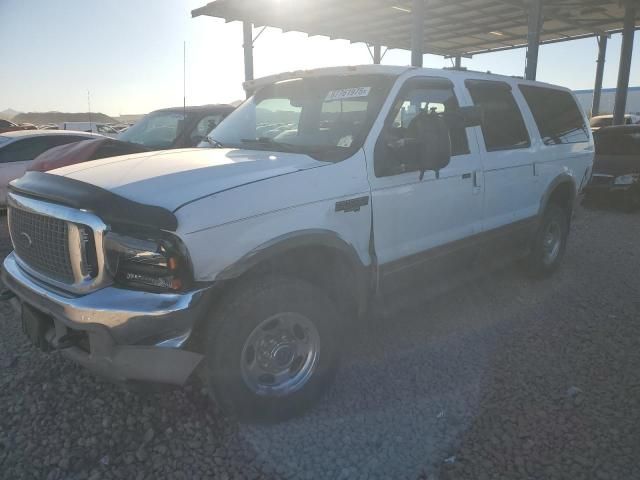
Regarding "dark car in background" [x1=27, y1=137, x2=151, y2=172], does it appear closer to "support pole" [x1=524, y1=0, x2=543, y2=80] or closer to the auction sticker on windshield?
the auction sticker on windshield

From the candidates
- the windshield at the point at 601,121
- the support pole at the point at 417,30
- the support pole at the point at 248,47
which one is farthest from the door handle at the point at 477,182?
the windshield at the point at 601,121

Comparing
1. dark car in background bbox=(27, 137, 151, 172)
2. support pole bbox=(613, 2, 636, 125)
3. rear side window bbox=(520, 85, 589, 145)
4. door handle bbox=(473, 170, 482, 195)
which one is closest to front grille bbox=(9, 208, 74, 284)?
door handle bbox=(473, 170, 482, 195)

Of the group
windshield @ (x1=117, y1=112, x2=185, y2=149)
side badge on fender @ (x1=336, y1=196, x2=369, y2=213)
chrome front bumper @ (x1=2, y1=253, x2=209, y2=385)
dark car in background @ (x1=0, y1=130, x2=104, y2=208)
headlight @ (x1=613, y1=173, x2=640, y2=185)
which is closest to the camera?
chrome front bumper @ (x1=2, y1=253, x2=209, y2=385)

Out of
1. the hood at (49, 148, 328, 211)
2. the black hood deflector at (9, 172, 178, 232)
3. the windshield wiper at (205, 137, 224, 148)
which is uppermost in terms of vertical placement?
the windshield wiper at (205, 137, 224, 148)

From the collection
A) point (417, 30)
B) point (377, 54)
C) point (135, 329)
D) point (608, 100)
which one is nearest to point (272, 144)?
point (135, 329)

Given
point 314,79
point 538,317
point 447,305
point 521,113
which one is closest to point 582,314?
point 538,317

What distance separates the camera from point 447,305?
460 centimetres

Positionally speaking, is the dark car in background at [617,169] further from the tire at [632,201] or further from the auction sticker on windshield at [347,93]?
the auction sticker on windshield at [347,93]

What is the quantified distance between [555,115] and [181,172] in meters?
4.13

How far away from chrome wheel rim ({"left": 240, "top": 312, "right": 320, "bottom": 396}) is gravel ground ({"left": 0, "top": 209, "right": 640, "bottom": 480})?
243 millimetres

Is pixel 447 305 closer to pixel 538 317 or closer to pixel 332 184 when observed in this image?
pixel 538 317

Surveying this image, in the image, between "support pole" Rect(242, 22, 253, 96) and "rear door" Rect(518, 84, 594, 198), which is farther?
"support pole" Rect(242, 22, 253, 96)

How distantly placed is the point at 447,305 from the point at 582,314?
1139 mm

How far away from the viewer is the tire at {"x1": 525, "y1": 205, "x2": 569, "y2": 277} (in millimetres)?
5098
